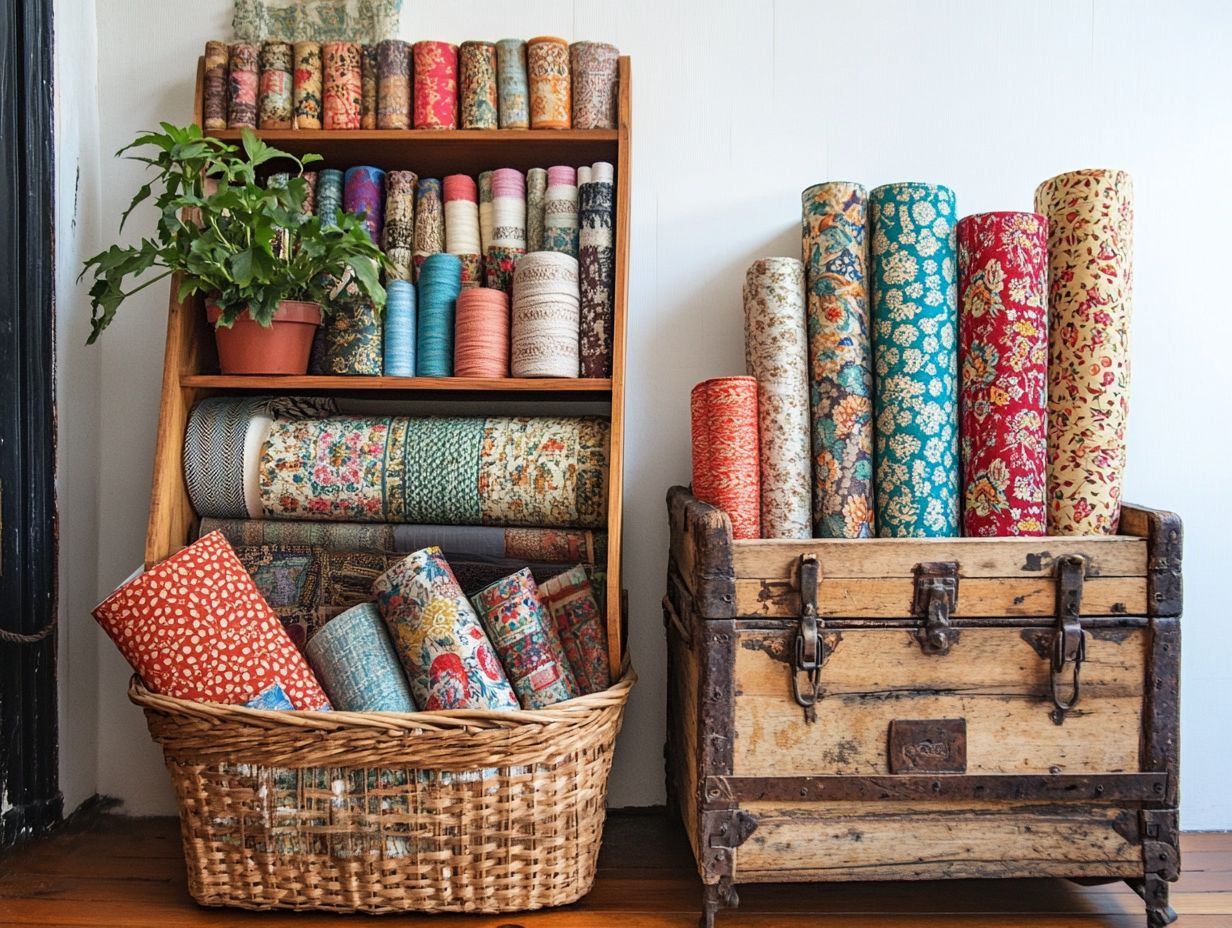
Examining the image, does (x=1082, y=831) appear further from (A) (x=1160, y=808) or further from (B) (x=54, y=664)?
(B) (x=54, y=664)

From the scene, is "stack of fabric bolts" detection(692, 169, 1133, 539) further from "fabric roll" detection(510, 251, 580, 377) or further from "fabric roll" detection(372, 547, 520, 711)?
"fabric roll" detection(372, 547, 520, 711)

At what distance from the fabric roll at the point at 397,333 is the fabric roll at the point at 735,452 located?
0.66 m

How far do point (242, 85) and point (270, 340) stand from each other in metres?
0.58

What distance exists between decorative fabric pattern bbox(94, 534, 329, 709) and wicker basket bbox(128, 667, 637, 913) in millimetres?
44

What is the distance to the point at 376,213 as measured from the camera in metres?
1.90

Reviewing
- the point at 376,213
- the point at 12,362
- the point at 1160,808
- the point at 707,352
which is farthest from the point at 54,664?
the point at 1160,808

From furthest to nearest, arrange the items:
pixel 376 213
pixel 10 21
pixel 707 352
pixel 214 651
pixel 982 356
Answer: pixel 707 352 → pixel 376 213 → pixel 10 21 → pixel 982 356 → pixel 214 651

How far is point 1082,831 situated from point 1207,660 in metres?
0.74

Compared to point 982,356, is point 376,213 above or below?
above

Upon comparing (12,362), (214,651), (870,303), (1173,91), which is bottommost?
(214,651)

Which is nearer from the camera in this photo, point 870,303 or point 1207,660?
point 870,303

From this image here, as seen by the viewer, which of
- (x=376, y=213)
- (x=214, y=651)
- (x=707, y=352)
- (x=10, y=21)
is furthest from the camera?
(x=707, y=352)

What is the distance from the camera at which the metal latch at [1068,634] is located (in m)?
1.52

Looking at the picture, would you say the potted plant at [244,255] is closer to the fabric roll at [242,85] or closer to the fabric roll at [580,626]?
the fabric roll at [242,85]
